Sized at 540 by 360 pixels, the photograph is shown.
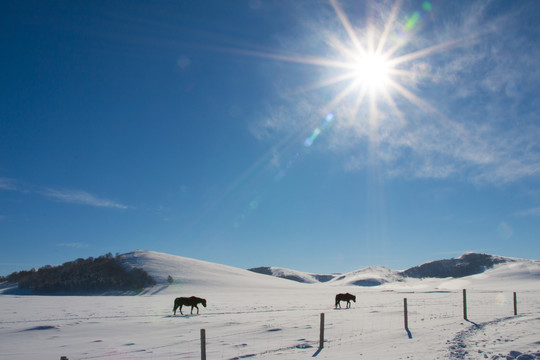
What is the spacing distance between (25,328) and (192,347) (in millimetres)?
11696

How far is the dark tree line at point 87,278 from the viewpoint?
6278 centimetres

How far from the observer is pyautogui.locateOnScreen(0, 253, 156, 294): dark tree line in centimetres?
6278

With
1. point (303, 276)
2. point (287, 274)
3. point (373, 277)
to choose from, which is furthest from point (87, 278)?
point (373, 277)

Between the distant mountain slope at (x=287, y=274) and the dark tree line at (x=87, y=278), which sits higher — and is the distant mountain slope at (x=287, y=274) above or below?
below

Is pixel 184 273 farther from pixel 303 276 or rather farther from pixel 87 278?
pixel 303 276

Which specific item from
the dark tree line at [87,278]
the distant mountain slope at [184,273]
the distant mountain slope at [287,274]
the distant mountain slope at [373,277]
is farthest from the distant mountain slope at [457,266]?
the dark tree line at [87,278]

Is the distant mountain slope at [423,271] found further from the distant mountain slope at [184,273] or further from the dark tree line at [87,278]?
the dark tree line at [87,278]

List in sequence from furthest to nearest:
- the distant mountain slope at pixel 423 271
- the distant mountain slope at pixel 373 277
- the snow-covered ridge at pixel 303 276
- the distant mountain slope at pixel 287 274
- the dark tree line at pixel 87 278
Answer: the distant mountain slope at pixel 287 274, the distant mountain slope at pixel 423 271, the distant mountain slope at pixel 373 277, the snow-covered ridge at pixel 303 276, the dark tree line at pixel 87 278

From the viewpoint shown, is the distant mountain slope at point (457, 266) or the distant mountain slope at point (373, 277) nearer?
the distant mountain slope at point (373, 277)

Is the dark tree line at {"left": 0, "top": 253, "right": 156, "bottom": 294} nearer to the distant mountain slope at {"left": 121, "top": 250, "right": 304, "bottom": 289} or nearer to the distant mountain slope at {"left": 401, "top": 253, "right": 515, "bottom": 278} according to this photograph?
the distant mountain slope at {"left": 121, "top": 250, "right": 304, "bottom": 289}

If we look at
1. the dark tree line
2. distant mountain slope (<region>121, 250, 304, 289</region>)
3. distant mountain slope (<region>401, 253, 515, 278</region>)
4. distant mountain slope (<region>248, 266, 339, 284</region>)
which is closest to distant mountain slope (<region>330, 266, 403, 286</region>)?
distant mountain slope (<region>401, 253, 515, 278</region>)

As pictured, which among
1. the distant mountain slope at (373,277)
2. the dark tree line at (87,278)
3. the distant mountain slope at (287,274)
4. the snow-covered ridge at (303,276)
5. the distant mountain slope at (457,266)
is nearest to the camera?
the dark tree line at (87,278)

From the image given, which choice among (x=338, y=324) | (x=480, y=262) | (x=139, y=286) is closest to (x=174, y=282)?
(x=139, y=286)

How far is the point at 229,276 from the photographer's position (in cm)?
8031
